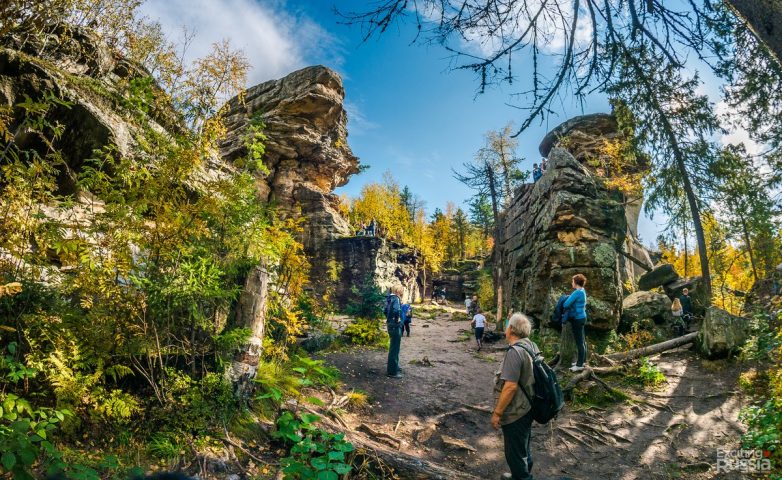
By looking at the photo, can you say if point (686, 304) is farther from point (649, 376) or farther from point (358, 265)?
point (358, 265)

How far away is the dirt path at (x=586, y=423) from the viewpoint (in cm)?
467

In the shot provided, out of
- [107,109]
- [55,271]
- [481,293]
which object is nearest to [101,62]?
[107,109]

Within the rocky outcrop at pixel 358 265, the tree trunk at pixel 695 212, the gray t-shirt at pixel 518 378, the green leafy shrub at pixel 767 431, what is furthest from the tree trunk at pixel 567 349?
the rocky outcrop at pixel 358 265

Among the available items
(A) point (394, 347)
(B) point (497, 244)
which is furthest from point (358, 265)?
(A) point (394, 347)

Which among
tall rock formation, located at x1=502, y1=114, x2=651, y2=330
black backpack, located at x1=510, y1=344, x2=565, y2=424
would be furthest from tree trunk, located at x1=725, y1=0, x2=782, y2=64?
tall rock formation, located at x1=502, y1=114, x2=651, y2=330

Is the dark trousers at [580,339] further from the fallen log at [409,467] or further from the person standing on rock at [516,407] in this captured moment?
the fallen log at [409,467]

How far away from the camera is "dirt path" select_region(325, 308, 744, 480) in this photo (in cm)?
467

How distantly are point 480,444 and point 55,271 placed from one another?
19.1 ft

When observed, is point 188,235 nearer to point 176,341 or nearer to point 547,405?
point 176,341

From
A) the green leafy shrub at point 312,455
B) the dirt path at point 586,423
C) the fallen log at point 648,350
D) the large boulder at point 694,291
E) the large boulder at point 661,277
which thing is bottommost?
the dirt path at point 586,423

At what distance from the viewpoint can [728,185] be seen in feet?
39.2

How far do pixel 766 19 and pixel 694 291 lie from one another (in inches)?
601

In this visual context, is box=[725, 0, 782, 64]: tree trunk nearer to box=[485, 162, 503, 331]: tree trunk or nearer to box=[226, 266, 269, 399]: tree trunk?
box=[226, 266, 269, 399]: tree trunk

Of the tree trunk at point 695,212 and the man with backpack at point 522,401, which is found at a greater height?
the tree trunk at point 695,212
